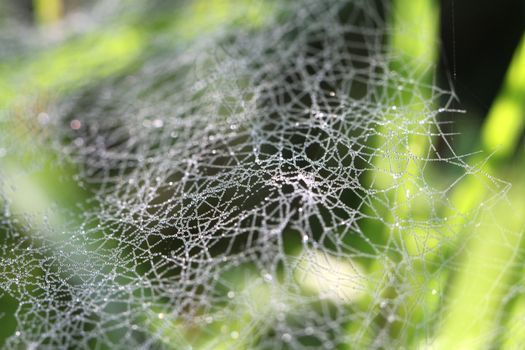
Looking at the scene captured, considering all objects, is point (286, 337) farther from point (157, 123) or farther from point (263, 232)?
point (157, 123)

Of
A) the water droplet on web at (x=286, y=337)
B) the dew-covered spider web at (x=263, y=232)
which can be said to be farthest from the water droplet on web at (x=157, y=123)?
the water droplet on web at (x=286, y=337)

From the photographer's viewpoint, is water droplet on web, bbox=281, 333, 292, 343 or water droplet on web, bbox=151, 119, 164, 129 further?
water droplet on web, bbox=151, 119, 164, 129

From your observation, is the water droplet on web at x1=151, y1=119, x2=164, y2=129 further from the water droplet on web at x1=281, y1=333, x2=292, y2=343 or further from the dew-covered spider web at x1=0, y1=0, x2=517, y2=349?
the water droplet on web at x1=281, y1=333, x2=292, y2=343

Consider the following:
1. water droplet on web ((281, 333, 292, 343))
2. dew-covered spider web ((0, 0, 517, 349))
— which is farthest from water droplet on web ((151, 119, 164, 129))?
water droplet on web ((281, 333, 292, 343))

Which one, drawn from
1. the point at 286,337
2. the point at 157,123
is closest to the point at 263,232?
the point at 286,337

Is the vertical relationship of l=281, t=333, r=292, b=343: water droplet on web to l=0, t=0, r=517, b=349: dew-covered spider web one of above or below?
below

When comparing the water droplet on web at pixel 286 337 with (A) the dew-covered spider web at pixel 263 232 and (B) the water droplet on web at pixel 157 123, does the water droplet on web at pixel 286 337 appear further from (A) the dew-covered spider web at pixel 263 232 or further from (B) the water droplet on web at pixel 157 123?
(B) the water droplet on web at pixel 157 123

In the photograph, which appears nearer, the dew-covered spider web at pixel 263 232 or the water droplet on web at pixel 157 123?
the dew-covered spider web at pixel 263 232

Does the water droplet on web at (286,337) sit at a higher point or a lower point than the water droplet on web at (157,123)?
lower
